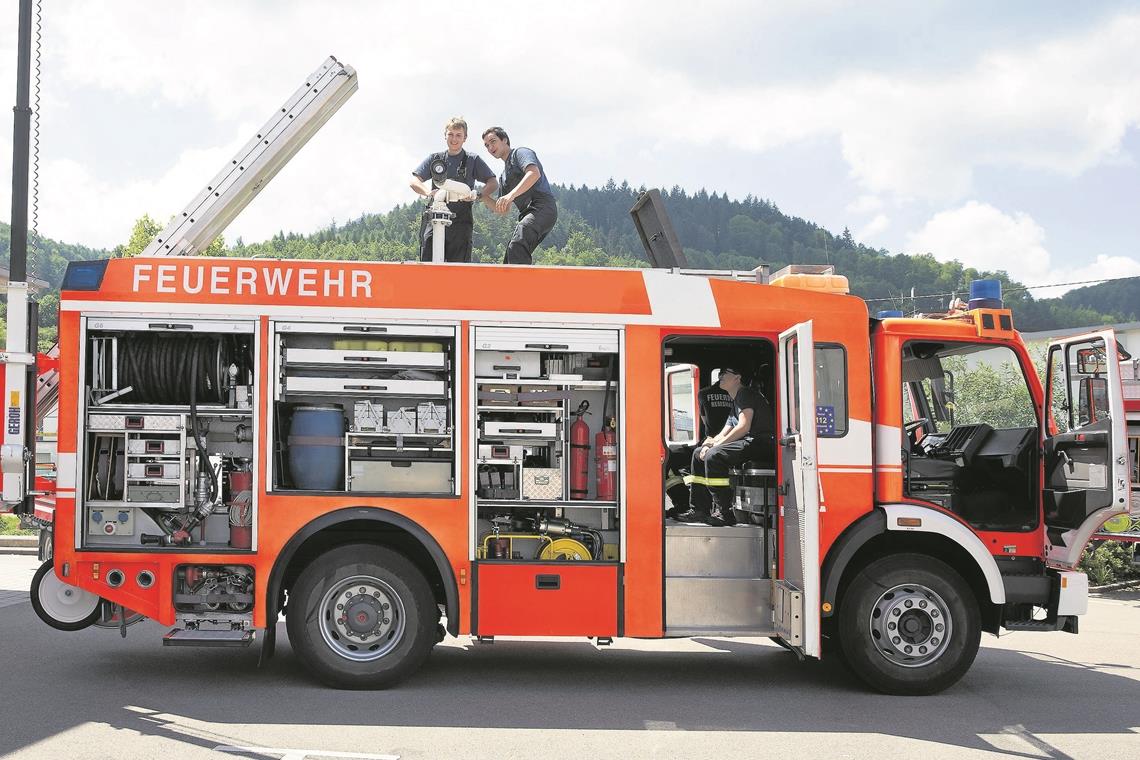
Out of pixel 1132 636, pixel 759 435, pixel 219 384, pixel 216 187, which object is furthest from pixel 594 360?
pixel 1132 636

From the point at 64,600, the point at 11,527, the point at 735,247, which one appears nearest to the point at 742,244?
the point at 735,247

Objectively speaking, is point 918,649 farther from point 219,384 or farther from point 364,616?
point 219,384

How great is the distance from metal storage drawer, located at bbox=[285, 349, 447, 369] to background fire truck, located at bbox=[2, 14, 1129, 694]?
15mm

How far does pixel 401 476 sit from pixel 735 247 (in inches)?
3639

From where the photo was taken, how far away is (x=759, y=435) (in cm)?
785

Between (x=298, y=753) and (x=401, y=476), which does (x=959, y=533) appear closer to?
(x=401, y=476)

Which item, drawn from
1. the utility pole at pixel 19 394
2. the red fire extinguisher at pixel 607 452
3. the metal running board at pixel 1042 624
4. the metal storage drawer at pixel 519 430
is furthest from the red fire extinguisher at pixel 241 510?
the metal running board at pixel 1042 624

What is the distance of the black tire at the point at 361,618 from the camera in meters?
7.15

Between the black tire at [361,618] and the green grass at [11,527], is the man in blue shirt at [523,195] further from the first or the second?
the green grass at [11,527]

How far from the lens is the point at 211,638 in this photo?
7121mm

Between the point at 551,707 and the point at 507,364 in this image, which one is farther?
the point at 507,364

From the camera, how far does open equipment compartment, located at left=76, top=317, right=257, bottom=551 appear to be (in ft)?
23.8

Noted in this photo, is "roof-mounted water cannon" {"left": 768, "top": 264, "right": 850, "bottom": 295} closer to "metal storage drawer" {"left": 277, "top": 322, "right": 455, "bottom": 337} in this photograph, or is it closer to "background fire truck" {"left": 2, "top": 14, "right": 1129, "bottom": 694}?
"background fire truck" {"left": 2, "top": 14, "right": 1129, "bottom": 694}

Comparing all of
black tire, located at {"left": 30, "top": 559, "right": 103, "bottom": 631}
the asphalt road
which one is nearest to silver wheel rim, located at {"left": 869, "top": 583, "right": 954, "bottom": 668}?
the asphalt road
